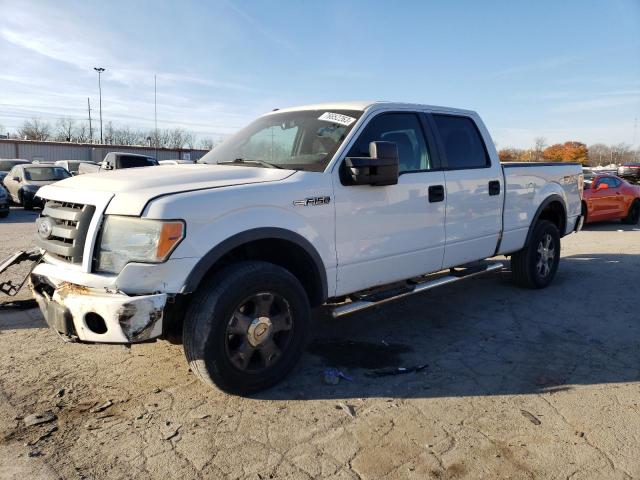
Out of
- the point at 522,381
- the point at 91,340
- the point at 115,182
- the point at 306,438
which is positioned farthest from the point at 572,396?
the point at 115,182

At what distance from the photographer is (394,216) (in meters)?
4.20

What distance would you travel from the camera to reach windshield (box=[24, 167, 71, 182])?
1745 centimetres

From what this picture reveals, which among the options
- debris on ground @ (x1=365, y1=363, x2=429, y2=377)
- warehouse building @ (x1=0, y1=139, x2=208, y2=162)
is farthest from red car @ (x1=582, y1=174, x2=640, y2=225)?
warehouse building @ (x1=0, y1=139, x2=208, y2=162)

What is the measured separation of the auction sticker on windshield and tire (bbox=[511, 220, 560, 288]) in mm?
3149

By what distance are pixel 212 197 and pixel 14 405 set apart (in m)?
1.85

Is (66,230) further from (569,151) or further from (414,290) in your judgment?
(569,151)

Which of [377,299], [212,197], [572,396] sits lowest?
[572,396]

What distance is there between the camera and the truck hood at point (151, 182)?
10.0 ft

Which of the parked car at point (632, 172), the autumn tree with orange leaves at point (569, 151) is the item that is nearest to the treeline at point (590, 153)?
the autumn tree with orange leaves at point (569, 151)

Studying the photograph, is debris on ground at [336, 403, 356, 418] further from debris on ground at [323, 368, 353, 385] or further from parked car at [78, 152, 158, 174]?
parked car at [78, 152, 158, 174]

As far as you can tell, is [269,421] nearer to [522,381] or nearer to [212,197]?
[212,197]

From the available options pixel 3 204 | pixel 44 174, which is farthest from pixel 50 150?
pixel 3 204

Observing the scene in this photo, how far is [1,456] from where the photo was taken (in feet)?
8.90

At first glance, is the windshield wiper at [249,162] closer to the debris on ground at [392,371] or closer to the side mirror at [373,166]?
the side mirror at [373,166]
